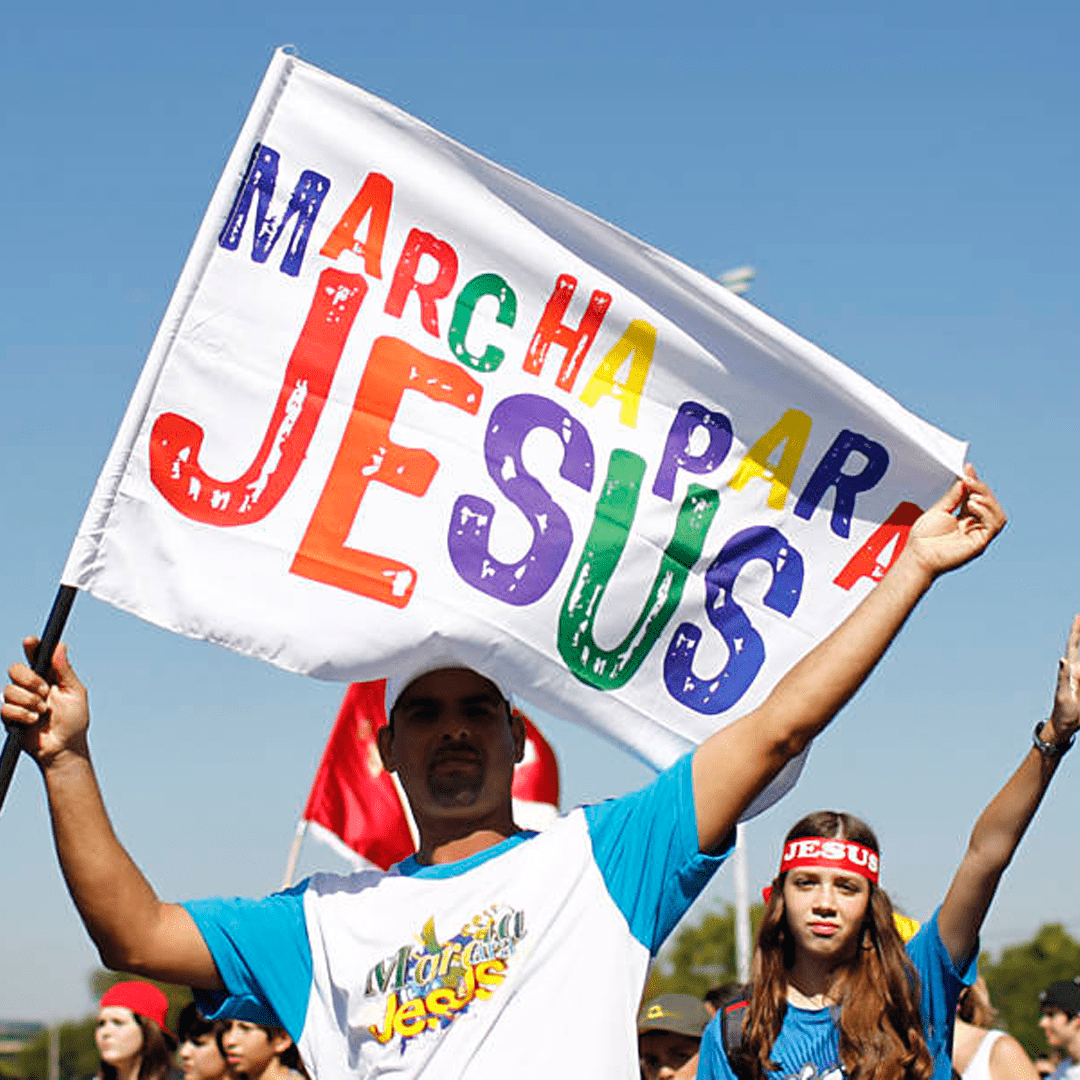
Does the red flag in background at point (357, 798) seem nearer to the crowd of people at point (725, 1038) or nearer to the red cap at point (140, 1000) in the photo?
the red cap at point (140, 1000)

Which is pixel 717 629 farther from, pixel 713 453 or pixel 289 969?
pixel 289 969

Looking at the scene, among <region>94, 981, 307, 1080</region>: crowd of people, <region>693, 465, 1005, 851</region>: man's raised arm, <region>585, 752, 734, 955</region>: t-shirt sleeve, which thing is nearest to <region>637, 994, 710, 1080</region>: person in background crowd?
<region>94, 981, 307, 1080</region>: crowd of people

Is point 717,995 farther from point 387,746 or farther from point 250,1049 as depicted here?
point 387,746

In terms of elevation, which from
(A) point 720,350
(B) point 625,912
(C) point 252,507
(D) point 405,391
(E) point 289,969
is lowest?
(E) point 289,969

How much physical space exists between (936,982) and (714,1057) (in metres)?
0.60

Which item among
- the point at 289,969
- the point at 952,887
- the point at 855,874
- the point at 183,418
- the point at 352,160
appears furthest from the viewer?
the point at 855,874

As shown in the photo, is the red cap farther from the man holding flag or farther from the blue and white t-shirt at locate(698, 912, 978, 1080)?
the man holding flag

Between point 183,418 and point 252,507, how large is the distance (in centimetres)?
24

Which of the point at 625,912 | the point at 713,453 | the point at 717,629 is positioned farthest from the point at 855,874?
the point at 625,912

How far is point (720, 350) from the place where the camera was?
14.5 feet

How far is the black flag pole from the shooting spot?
3.42 m

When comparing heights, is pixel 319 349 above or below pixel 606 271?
below

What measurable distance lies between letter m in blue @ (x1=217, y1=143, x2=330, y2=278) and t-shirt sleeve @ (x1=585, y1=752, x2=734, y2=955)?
1497 millimetres

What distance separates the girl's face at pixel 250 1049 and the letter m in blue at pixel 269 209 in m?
4.16
